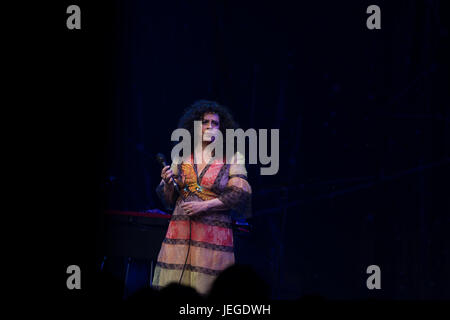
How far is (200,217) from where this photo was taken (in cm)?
287

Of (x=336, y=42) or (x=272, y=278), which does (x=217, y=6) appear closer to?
(x=336, y=42)

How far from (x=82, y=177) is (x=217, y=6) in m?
2.00

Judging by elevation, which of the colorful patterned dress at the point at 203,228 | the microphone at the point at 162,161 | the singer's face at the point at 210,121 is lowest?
the colorful patterned dress at the point at 203,228

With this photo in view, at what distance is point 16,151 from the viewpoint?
385 centimetres

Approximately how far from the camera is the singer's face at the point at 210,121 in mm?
3084

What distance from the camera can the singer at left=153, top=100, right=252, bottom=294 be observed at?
9.18 ft

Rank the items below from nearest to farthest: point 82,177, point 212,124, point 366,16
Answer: point 212,124 → point 82,177 → point 366,16

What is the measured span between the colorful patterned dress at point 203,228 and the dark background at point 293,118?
4.12ft

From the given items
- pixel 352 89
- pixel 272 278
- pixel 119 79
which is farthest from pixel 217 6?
pixel 272 278

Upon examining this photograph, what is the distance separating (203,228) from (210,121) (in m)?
0.68

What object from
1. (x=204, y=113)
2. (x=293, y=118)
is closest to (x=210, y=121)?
(x=204, y=113)

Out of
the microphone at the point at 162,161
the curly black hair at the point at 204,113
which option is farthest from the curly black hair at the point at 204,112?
the microphone at the point at 162,161

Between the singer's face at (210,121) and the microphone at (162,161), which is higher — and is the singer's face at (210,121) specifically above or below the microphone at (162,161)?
above

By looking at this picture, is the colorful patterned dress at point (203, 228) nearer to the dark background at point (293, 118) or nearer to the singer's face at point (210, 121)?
the singer's face at point (210, 121)
